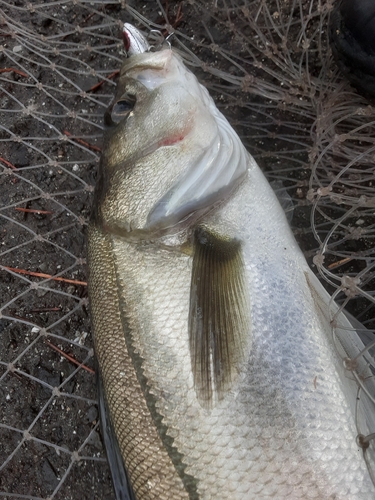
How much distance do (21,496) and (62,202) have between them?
1.26 meters

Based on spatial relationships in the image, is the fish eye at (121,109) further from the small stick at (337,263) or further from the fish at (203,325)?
the small stick at (337,263)

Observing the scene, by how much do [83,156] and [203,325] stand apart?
129 cm

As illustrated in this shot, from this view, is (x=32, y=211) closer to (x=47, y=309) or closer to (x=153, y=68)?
(x=47, y=309)

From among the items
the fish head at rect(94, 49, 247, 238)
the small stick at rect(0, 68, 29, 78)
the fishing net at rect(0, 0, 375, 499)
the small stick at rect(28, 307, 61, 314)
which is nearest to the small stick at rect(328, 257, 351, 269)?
the fishing net at rect(0, 0, 375, 499)

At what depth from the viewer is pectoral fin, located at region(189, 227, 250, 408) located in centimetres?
123

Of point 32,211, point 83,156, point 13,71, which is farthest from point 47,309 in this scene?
point 13,71

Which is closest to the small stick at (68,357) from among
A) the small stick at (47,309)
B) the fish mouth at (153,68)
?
the small stick at (47,309)

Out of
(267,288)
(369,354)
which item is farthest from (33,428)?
(369,354)

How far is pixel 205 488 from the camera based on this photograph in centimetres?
117

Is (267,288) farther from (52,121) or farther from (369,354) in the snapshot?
(52,121)

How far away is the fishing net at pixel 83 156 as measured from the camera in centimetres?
174

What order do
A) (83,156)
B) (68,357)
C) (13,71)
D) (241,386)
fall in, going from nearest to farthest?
(241,386) < (68,357) < (83,156) < (13,71)

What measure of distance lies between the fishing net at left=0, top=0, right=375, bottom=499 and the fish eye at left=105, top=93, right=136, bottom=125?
517 mm

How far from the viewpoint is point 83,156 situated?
7.38 ft
